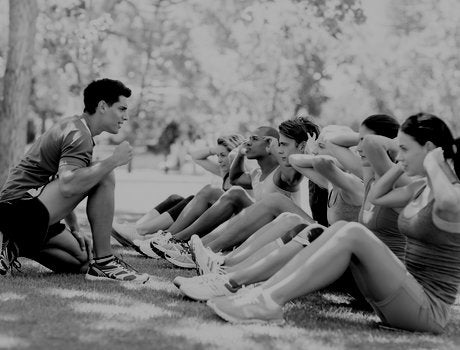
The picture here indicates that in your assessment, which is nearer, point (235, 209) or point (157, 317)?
point (157, 317)

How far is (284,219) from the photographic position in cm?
560

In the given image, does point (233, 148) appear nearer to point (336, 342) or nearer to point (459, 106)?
point (336, 342)

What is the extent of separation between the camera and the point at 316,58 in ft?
113

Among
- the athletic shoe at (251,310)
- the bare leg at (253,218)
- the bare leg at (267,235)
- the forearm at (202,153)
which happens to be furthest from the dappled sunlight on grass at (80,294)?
the forearm at (202,153)

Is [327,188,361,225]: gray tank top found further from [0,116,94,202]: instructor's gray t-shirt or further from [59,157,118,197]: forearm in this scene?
[0,116,94,202]: instructor's gray t-shirt

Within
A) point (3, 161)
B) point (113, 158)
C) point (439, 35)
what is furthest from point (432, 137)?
point (439, 35)

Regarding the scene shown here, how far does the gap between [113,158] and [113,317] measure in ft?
5.15

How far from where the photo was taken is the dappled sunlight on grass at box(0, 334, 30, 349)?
3.70m

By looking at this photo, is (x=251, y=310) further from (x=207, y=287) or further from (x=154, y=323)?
(x=207, y=287)

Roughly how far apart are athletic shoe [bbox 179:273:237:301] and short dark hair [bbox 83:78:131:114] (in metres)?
1.86

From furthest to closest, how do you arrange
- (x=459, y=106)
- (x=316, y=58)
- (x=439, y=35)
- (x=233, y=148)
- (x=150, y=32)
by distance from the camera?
(x=459, y=106) → (x=316, y=58) → (x=439, y=35) → (x=150, y=32) → (x=233, y=148)

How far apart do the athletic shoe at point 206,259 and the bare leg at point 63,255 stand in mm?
1110

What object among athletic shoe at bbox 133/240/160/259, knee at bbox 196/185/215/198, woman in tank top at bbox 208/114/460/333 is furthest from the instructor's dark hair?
athletic shoe at bbox 133/240/160/259

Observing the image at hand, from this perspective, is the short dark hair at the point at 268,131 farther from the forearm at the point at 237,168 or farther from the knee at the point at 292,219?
the knee at the point at 292,219
